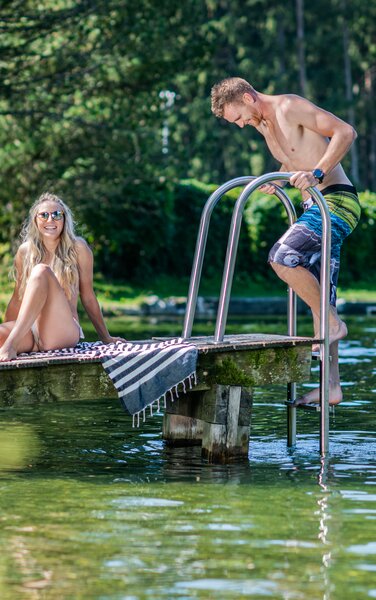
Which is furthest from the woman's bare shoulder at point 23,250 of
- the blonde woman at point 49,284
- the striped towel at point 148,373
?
the striped towel at point 148,373

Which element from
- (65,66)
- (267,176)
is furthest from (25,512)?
(65,66)

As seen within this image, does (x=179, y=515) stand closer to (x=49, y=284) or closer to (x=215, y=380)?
(x=215, y=380)

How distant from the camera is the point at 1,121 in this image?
2830cm

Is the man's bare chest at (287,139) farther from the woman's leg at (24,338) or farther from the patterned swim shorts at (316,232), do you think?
the woman's leg at (24,338)

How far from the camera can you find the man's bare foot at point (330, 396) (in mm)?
9445

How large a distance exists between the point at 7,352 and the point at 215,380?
1295 mm

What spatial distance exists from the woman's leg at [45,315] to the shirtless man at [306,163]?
1.38 metres

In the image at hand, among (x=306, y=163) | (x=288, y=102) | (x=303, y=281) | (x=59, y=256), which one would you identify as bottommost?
(x=303, y=281)

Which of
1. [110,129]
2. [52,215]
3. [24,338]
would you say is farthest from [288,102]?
[110,129]

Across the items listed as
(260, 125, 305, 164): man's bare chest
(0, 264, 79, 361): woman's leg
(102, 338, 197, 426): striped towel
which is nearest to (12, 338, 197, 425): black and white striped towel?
(102, 338, 197, 426): striped towel

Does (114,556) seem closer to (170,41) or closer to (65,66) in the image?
(65,66)

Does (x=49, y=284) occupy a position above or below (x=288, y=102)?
below

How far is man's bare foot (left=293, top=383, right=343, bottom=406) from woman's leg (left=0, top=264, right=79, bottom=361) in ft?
5.15

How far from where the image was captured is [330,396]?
945 centimetres
